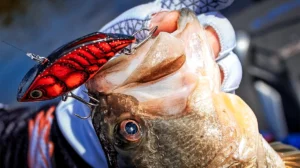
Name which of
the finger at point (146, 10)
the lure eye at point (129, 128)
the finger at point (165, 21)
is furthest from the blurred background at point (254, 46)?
the lure eye at point (129, 128)

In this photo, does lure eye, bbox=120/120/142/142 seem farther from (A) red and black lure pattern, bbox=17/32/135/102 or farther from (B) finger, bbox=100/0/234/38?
(B) finger, bbox=100/0/234/38

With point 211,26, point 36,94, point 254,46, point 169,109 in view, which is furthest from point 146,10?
point 254,46

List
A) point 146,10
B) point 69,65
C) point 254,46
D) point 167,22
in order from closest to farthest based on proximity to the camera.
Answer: point 69,65, point 167,22, point 146,10, point 254,46

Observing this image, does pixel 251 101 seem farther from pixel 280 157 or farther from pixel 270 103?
pixel 280 157

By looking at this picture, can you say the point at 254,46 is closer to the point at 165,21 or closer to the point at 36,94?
the point at 165,21

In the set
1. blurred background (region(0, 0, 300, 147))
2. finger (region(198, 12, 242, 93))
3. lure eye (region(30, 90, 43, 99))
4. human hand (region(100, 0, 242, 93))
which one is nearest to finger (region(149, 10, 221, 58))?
human hand (region(100, 0, 242, 93))

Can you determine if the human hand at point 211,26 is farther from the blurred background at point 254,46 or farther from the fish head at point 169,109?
the blurred background at point 254,46

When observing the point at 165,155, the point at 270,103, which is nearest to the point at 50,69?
the point at 165,155
